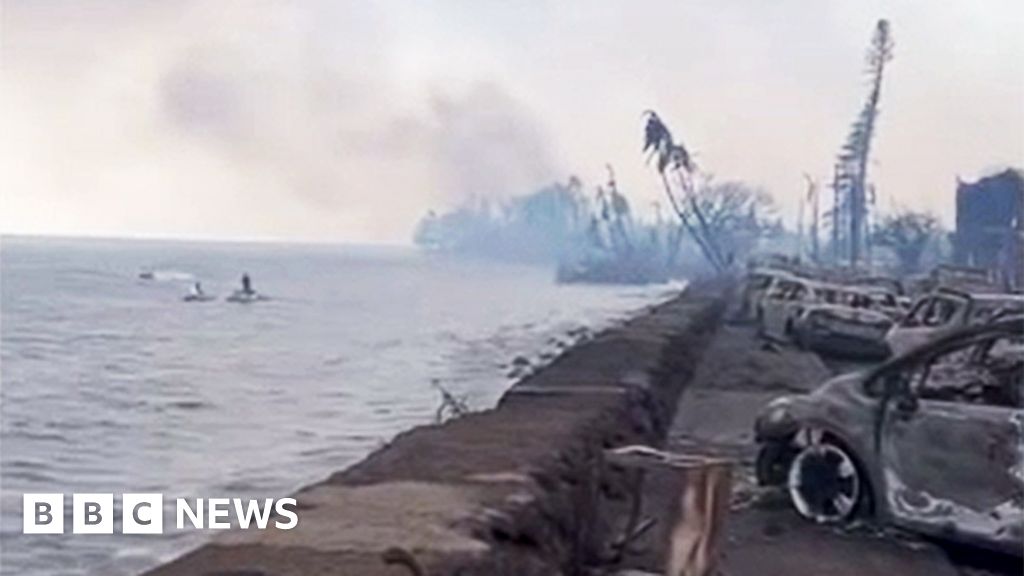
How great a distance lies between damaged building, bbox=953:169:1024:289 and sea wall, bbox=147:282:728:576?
139 cm

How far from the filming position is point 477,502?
2979 mm

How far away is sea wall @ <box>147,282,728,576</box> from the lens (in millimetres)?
2426

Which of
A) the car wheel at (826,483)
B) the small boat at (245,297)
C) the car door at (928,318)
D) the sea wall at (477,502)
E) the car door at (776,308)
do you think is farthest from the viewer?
the small boat at (245,297)

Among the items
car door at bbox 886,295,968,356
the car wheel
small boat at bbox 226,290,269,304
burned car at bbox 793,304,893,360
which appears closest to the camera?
the car wheel

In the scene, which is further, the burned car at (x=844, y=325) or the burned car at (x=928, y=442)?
the burned car at (x=844, y=325)

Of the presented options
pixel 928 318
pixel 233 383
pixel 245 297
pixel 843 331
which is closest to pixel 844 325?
pixel 843 331

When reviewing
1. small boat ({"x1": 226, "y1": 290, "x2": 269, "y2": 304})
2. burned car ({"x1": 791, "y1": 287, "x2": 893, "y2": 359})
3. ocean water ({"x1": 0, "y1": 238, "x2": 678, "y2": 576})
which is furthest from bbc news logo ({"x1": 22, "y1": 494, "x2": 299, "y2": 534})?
small boat ({"x1": 226, "y1": 290, "x2": 269, "y2": 304})

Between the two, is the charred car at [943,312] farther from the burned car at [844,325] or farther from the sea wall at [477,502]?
the burned car at [844,325]

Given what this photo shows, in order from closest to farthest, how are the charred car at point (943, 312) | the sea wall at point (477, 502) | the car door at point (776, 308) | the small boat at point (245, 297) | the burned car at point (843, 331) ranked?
1. the sea wall at point (477, 502)
2. the charred car at point (943, 312)
3. the burned car at point (843, 331)
4. the car door at point (776, 308)
5. the small boat at point (245, 297)

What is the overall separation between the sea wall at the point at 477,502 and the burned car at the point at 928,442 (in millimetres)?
538

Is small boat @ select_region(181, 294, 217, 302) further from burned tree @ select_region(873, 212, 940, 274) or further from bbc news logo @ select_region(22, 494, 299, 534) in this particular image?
bbc news logo @ select_region(22, 494, 299, 534)

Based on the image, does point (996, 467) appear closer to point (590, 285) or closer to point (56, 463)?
point (56, 463)

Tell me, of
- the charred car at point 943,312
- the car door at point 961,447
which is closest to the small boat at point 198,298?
the charred car at point 943,312

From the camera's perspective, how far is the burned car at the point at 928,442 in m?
3.68
